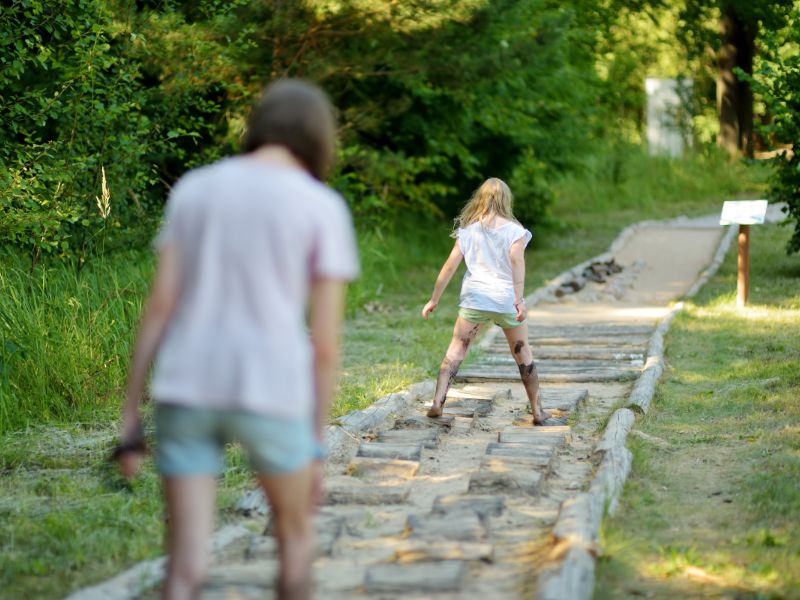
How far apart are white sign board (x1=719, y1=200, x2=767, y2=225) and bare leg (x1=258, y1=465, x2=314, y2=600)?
35.7ft

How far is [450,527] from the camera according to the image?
5016mm

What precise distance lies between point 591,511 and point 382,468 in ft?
4.78

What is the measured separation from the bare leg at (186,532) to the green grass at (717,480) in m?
1.84

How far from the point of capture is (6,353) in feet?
25.3

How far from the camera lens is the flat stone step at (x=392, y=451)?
656 cm

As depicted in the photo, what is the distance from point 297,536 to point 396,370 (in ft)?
21.1

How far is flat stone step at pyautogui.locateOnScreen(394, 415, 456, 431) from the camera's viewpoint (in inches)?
293

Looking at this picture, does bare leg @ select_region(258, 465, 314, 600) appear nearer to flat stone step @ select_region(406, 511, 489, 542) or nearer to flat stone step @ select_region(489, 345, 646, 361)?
flat stone step @ select_region(406, 511, 489, 542)

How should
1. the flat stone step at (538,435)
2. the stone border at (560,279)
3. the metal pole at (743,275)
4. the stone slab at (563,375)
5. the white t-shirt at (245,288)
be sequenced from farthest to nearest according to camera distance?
the metal pole at (743,275) → the stone border at (560,279) → the stone slab at (563,375) → the flat stone step at (538,435) → the white t-shirt at (245,288)

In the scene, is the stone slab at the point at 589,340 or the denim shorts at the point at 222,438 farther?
the stone slab at the point at 589,340

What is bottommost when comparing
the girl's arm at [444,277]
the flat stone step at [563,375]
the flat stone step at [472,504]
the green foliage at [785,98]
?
the flat stone step at [563,375]

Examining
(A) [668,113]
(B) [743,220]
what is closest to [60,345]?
(B) [743,220]

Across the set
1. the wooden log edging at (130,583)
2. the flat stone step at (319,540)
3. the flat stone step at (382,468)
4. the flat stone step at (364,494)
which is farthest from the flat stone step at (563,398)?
the wooden log edging at (130,583)

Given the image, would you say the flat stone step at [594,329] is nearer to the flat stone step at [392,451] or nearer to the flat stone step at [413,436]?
the flat stone step at [413,436]
